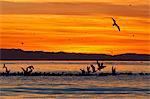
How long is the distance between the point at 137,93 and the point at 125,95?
2.73 metres

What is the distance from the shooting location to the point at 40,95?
178 ft

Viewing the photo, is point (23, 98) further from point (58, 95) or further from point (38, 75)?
point (38, 75)

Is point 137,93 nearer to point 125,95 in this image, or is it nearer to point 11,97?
point 125,95

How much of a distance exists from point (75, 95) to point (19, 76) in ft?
133

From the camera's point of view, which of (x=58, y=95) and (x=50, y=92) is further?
(x=50, y=92)

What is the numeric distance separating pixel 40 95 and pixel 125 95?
7.40 meters

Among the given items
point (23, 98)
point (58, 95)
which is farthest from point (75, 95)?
point (23, 98)

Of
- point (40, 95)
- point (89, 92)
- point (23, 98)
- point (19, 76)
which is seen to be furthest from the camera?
point (19, 76)

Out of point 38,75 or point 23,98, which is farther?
point 38,75

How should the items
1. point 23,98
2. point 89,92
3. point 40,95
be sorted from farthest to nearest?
1. point 89,92
2. point 40,95
3. point 23,98

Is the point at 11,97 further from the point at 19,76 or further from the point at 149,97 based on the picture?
the point at 19,76

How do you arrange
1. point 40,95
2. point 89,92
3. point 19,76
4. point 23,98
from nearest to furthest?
point 23,98 < point 40,95 < point 89,92 < point 19,76

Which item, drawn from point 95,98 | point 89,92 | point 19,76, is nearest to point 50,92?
point 89,92

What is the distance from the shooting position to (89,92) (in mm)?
58125
